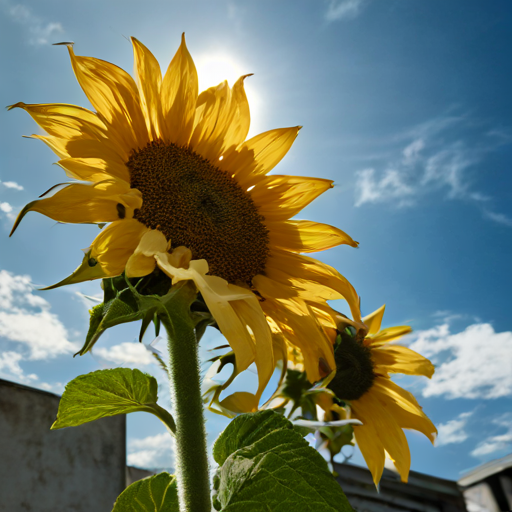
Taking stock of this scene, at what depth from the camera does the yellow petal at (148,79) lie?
0.76 metres

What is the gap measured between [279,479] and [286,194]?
54 centimetres

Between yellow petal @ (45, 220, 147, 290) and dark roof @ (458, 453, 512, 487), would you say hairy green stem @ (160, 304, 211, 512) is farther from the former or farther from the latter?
dark roof @ (458, 453, 512, 487)

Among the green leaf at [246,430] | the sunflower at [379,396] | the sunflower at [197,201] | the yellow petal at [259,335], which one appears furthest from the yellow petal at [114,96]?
the sunflower at [379,396]

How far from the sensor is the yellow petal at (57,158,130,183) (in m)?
0.64

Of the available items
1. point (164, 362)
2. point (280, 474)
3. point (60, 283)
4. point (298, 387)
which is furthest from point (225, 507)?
point (298, 387)

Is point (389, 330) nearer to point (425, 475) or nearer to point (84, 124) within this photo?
point (84, 124)

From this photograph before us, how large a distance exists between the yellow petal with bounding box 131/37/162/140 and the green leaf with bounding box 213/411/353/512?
54cm

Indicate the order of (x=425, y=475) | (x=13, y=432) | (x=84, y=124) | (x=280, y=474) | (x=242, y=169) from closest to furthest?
(x=280, y=474)
(x=84, y=124)
(x=242, y=169)
(x=13, y=432)
(x=425, y=475)

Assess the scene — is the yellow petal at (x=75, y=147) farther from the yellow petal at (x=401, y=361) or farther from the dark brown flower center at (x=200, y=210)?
the yellow petal at (x=401, y=361)

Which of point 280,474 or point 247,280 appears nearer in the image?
point 280,474

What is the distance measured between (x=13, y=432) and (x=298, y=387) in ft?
14.4

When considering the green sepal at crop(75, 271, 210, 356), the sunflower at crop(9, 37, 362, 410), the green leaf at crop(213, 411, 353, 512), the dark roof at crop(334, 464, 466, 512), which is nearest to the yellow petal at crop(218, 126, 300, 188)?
the sunflower at crop(9, 37, 362, 410)

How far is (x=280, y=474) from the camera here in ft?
1.61

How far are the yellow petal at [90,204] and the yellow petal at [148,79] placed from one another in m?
0.20
